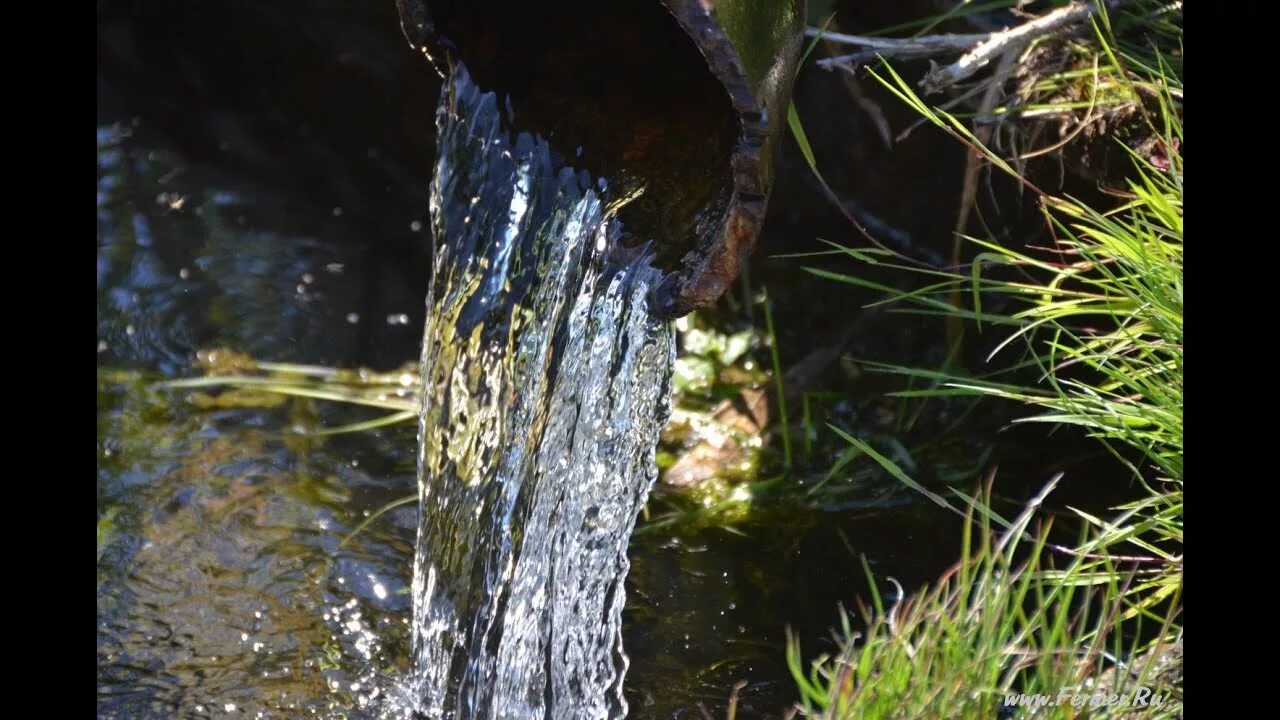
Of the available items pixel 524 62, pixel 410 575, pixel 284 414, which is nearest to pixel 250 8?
pixel 284 414

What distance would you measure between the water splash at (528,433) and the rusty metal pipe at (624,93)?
0.05 m

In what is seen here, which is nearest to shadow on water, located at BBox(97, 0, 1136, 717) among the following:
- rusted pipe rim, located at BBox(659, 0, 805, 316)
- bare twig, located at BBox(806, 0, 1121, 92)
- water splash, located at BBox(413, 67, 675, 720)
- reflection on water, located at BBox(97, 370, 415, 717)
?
reflection on water, located at BBox(97, 370, 415, 717)

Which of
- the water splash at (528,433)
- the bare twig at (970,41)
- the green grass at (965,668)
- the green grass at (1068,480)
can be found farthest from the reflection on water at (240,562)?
the bare twig at (970,41)

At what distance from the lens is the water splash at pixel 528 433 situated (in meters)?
2.33

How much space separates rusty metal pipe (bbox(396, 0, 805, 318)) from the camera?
2275 millimetres

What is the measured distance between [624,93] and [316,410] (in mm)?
1232

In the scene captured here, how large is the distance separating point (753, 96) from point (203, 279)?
7.59 feet

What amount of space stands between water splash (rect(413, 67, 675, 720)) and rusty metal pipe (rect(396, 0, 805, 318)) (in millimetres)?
48

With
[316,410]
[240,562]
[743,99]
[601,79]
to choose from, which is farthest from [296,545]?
[743,99]

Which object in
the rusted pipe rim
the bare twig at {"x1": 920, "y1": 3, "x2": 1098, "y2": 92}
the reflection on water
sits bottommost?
the reflection on water

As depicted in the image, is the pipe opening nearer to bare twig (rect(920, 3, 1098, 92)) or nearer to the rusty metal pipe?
the rusty metal pipe

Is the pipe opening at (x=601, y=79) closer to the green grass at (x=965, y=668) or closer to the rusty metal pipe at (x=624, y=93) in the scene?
the rusty metal pipe at (x=624, y=93)

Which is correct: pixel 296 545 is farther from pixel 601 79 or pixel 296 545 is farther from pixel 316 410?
pixel 601 79
